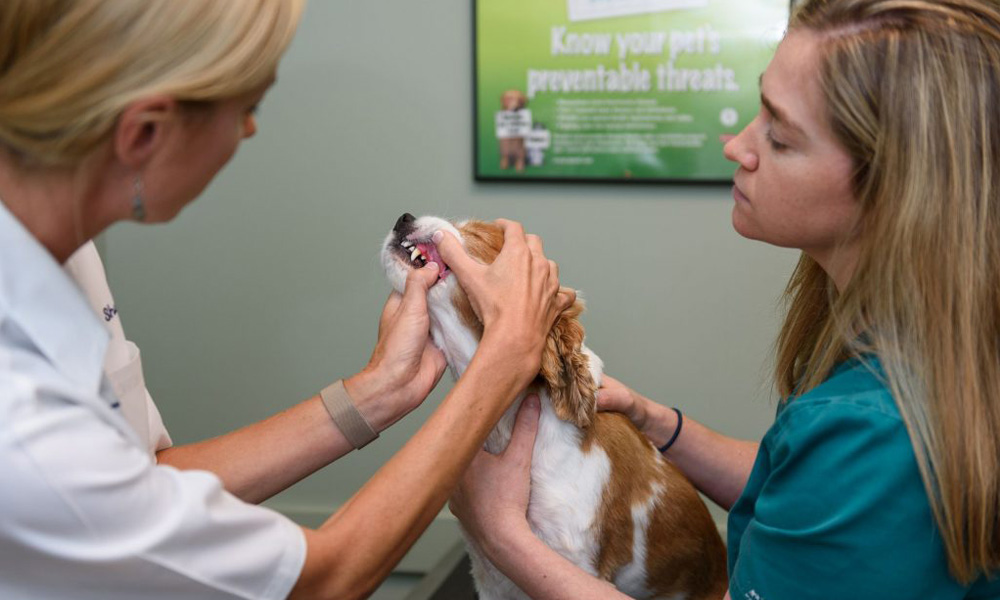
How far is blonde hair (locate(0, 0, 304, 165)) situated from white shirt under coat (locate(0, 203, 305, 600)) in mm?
117

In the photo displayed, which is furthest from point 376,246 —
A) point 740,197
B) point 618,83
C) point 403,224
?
point 740,197

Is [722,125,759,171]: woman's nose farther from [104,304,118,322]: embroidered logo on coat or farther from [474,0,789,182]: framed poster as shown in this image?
[474,0,789,182]: framed poster

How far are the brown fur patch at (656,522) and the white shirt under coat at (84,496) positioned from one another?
0.68 meters

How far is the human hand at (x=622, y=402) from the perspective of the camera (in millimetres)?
1518

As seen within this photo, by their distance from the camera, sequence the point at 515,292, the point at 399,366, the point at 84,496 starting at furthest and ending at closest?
the point at 399,366, the point at 515,292, the point at 84,496

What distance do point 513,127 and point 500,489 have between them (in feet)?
4.45

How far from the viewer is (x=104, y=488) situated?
0.77m

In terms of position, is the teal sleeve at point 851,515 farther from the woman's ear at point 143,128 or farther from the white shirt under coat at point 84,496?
the woman's ear at point 143,128

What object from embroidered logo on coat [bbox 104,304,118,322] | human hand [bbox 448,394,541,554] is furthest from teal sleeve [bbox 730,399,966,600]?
embroidered logo on coat [bbox 104,304,118,322]

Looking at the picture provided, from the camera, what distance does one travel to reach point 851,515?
0.90 meters

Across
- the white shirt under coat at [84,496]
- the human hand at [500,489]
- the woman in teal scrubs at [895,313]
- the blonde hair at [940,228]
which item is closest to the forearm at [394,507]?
the white shirt under coat at [84,496]

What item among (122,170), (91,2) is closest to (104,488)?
(122,170)

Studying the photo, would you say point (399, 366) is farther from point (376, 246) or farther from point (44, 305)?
point (376, 246)

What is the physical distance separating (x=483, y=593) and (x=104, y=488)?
36.0 inches
